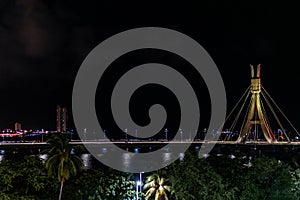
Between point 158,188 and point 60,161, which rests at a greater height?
point 60,161

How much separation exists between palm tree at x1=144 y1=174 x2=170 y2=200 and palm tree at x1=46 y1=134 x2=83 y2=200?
269 cm

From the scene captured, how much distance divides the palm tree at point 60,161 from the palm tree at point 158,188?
8.83 feet

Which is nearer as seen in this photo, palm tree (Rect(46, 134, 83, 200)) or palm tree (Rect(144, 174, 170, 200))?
palm tree (Rect(144, 174, 170, 200))

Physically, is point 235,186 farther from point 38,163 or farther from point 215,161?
point 38,163

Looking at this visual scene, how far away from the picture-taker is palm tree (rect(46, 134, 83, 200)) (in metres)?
16.7

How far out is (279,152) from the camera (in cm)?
4809

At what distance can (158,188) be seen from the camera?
52.7 ft

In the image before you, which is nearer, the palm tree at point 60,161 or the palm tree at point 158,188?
the palm tree at point 158,188

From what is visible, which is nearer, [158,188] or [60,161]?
[158,188]

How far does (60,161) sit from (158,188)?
340 cm

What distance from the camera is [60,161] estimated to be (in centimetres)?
1686

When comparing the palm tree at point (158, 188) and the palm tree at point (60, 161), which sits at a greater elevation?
the palm tree at point (60, 161)

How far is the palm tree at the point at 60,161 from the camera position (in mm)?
16703

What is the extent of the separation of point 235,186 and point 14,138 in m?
75.2
